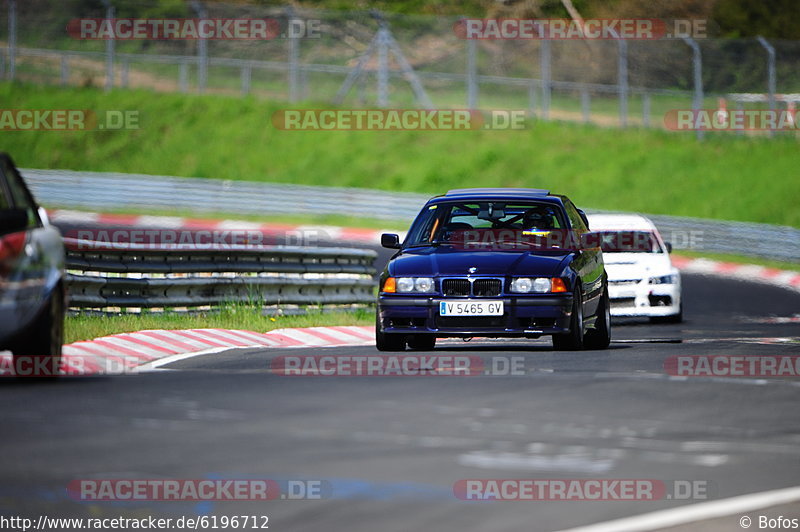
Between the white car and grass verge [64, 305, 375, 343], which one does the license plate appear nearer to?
grass verge [64, 305, 375, 343]

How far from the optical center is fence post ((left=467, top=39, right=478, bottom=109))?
41719 millimetres

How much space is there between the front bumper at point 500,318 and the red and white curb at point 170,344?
1.84 m

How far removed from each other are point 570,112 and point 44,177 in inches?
584

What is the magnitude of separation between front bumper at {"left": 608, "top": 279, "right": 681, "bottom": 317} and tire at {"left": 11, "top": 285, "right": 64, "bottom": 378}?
10.8 metres

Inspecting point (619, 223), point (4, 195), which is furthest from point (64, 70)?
point (4, 195)

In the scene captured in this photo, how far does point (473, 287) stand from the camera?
43.5 ft

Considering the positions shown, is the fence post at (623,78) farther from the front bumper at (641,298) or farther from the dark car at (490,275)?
the dark car at (490,275)

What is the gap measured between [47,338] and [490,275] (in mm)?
4198

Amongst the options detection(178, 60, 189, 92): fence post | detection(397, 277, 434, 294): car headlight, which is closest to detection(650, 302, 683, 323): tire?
detection(397, 277, 434, 294): car headlight

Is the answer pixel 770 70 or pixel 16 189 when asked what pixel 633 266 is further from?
pixel 770 70

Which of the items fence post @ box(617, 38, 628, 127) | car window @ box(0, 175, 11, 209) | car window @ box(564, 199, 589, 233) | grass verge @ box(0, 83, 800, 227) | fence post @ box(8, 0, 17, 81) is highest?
fence post @ box(8, 0, 17, 81)

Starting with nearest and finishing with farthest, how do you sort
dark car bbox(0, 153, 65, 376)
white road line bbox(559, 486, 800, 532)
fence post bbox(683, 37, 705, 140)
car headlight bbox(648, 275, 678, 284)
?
white road line bbox(559, 486, 800, 532), dark car bbox(0, 153, 65, 376), car headlight bbox(648, 275, 678, 284), fence post bbox(683, 37, 705, 140)

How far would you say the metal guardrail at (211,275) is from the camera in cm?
1584

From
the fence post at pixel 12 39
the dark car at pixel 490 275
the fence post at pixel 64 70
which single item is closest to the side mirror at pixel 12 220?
the dark car at pixel 490 275
